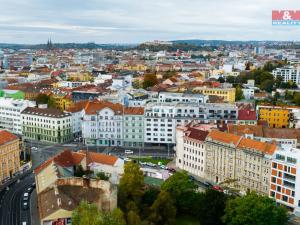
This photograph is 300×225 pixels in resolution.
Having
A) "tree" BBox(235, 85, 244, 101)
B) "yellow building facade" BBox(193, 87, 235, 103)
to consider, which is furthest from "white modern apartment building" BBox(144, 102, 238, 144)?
"tree" BBox(235, 85, 244, 101)

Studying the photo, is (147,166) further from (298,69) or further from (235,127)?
(298,69)

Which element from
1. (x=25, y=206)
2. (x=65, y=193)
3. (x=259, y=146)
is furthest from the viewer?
(x=259, y=146)

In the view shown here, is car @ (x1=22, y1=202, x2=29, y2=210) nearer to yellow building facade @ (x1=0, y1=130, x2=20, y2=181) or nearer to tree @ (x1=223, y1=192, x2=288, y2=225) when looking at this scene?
yellow building facade @ (x1=0, y1=130, x2=20, y2=181)

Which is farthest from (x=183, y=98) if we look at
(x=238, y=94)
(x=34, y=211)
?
(x=34, y=211)

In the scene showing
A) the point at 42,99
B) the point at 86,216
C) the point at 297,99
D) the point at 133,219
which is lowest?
the point at 133,219

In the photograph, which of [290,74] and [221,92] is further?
[290,74]

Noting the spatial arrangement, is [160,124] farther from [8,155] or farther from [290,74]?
[290,74]

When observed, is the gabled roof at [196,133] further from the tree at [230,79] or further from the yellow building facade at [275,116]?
the tree at [230,79]
